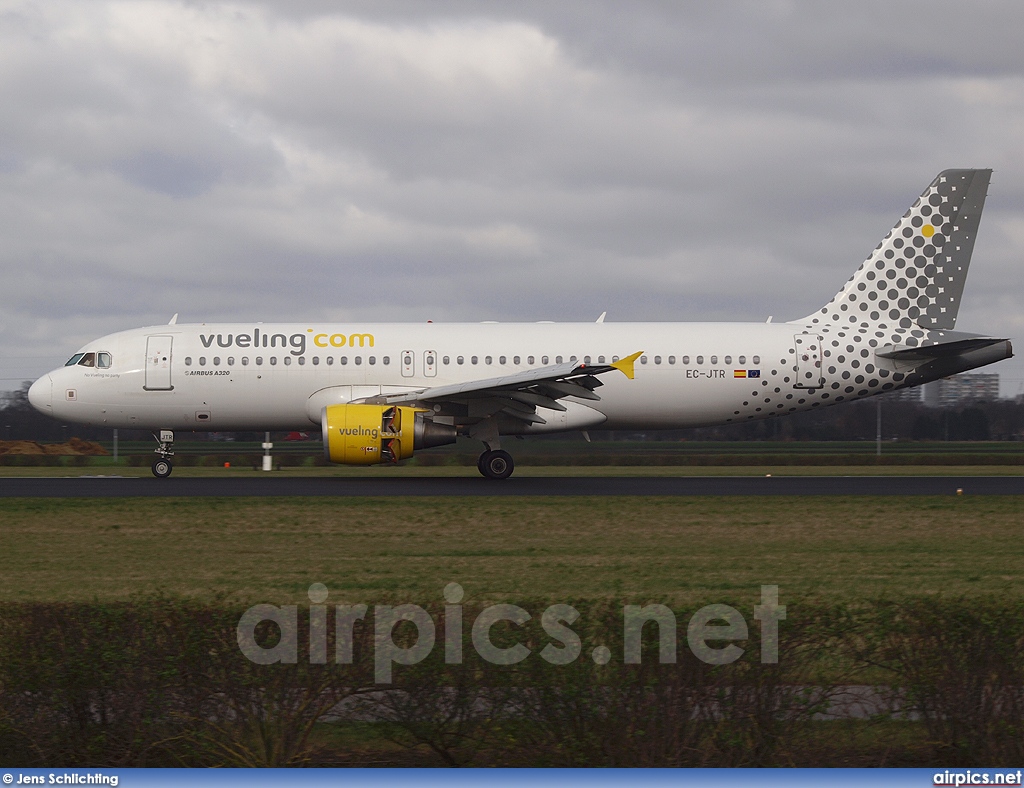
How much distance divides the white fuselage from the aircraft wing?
3.21 ft

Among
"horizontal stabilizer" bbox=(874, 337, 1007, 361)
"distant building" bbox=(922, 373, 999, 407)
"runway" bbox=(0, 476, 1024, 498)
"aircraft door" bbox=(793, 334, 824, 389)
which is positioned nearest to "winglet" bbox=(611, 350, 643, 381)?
"runway" bbox=(0, 476, 1024, 498)

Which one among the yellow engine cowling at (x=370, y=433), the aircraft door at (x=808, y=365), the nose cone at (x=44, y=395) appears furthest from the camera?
the nose cone at (x=44, y=395)

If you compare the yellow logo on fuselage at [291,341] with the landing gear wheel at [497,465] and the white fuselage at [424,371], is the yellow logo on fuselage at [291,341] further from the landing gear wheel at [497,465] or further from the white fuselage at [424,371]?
the landing gear wheel at [497,465]

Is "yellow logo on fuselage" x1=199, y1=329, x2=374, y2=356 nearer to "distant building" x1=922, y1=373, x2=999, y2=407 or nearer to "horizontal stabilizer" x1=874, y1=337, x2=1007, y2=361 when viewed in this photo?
"horizontal stabilizer" x1=874, y1=337, x2=1007, y2=361

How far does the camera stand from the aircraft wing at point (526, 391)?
906 inches

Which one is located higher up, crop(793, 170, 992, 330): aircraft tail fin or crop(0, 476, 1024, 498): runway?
crop(793, 170, 992, 330): aircraft tail fin

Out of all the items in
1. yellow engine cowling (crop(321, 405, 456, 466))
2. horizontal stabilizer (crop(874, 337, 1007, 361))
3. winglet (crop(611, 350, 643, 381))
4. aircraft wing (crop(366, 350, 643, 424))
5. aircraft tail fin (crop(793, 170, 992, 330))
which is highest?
aircraft tail fin (crop(793, 170, 992, 330))

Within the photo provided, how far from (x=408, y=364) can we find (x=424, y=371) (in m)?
0.42

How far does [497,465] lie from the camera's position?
2559 centimetres

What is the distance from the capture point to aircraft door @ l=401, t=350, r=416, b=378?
26.0 metres

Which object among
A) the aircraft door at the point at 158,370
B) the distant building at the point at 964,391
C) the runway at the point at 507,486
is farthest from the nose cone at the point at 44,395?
the distant building at the point at 964,391

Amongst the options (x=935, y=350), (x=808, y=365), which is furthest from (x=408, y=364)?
(x=935, y=350)

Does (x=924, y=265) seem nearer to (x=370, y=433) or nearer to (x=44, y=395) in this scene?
(x=370, y=433)

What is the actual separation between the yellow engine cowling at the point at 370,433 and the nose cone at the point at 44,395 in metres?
8.20
